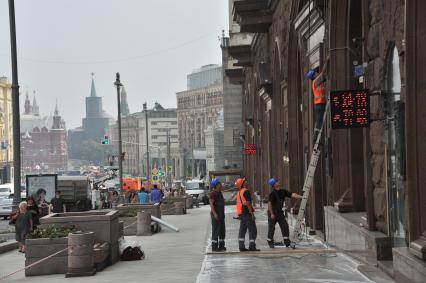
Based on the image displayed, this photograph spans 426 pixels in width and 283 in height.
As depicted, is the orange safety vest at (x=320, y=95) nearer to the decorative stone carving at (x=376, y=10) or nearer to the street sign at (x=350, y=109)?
the decorative stone carving at (x=376, y=10)

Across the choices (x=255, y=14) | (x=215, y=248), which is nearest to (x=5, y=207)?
(x=255, y=14)

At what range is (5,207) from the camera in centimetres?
4603

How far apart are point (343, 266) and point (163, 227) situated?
45.2 ft

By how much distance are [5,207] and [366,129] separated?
34.4 meters

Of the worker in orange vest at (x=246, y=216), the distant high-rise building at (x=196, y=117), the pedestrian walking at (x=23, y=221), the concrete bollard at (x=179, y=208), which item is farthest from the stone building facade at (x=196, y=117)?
the worker in orange vest at (x=246, y=216)

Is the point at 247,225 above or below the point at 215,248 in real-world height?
above

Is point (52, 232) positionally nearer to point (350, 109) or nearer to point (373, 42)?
point (350, 109)

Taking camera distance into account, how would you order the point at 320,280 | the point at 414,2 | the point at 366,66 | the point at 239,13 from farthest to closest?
the point at 239,13 → the point at 366,66 → the point at 320,280 → the point at 414,2

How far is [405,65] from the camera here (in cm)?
1128

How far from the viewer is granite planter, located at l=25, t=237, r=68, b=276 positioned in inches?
640

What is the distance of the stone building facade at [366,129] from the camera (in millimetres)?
11156

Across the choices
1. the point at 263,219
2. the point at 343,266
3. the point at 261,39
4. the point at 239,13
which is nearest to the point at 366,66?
the point at 343,266

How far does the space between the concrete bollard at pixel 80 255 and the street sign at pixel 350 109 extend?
16.3ft

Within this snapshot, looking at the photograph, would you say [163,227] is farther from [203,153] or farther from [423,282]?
[203,153]
